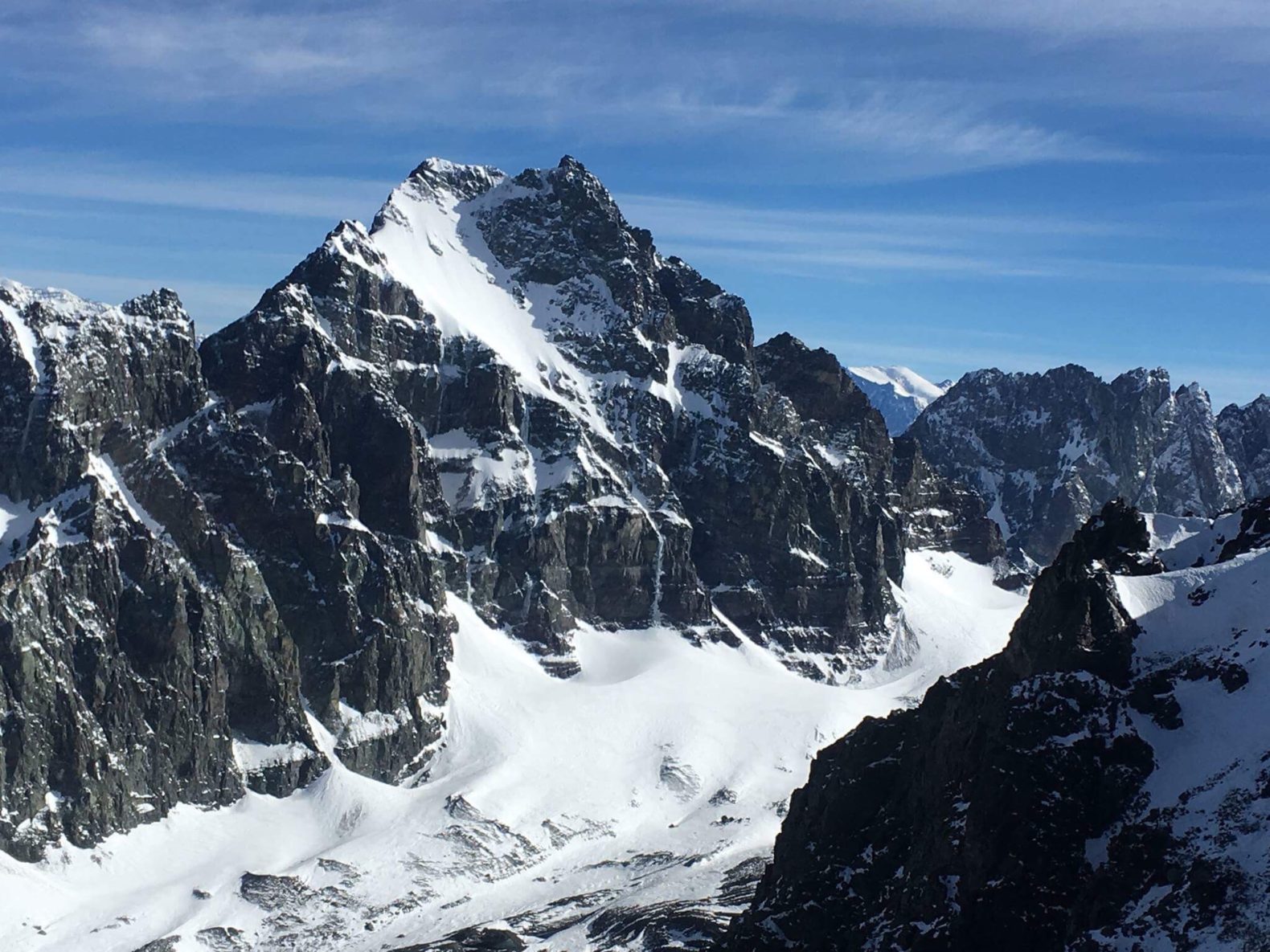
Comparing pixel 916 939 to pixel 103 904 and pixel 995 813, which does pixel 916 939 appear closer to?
pixel 995 813

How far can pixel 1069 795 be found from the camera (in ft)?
380

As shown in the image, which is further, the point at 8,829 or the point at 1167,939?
the point at 8,829

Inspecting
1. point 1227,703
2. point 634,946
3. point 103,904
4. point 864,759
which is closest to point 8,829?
point 103,904

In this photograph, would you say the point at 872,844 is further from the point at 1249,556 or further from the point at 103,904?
the point at 103,904

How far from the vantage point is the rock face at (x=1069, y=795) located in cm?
10869

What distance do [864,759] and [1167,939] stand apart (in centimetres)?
3774

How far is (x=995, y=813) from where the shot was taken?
115500 mm

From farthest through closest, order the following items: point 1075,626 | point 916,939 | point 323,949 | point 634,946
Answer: point 323,949 < point 634,946 < point 1075,626 < point 916,939

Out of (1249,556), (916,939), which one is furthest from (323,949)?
(1249,556)

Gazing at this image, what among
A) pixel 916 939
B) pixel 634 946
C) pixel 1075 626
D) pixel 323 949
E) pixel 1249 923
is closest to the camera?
pixel 1249 923

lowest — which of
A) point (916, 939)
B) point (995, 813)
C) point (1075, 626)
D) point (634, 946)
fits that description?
point (634, 946)

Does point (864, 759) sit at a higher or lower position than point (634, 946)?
higher

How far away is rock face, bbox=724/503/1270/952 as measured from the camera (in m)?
109

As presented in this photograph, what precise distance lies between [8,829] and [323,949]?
40.0 meters
